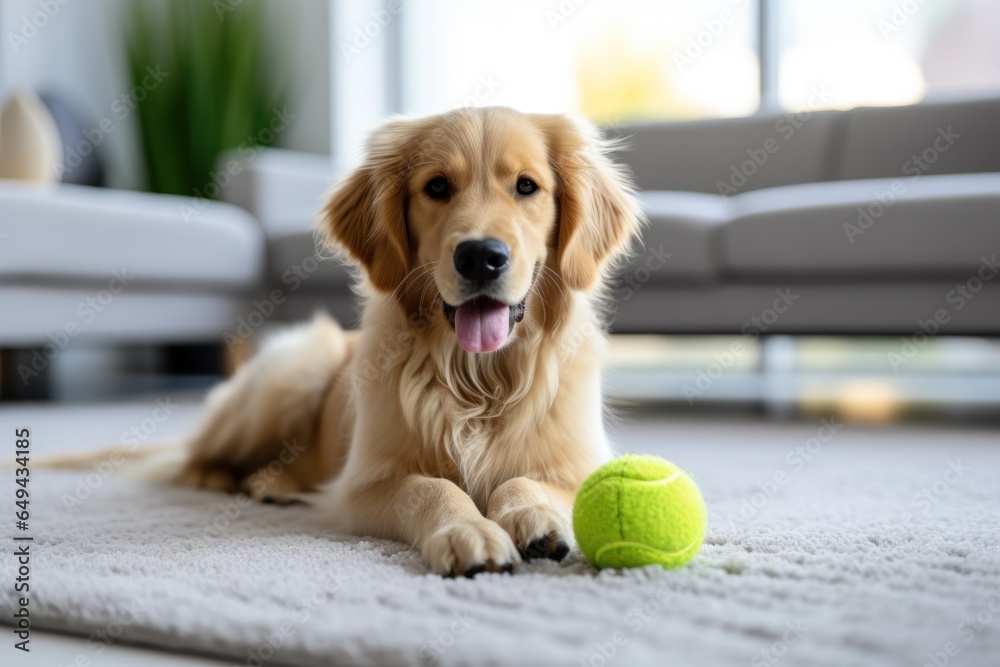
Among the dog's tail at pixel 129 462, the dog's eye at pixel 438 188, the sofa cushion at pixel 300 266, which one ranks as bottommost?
the dog's tail at pixel 129 462

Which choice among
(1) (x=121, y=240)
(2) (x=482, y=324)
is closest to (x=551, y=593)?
(2) (x=482, y=324)

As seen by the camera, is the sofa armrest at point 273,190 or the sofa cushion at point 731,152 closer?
the sofa cushion at point 731,152

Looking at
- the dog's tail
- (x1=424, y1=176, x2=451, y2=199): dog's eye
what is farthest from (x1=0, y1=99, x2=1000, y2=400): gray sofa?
(x1=424, y1=176, x2=451, y2=199): dog's eye

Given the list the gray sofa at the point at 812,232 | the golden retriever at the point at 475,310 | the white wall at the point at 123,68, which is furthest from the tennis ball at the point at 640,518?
the white wall at the point at 123,68

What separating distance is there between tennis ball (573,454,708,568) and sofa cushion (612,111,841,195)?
139 inches

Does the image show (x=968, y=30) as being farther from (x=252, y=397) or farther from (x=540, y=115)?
(x=252, y=397)

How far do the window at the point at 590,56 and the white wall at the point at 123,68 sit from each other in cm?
83

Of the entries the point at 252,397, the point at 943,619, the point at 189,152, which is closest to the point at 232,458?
the point at 252,397

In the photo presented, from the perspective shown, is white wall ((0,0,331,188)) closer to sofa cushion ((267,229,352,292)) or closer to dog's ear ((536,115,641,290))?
sofa cushion ((267,229,352,292))

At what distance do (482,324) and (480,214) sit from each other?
21 centimetres

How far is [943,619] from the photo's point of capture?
1.04 m

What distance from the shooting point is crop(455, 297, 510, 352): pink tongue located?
1653 mm

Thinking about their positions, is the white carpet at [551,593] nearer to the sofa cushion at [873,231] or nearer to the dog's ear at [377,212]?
the dog's ear at [377,212]

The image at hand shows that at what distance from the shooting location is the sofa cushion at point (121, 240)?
3.53 meters
